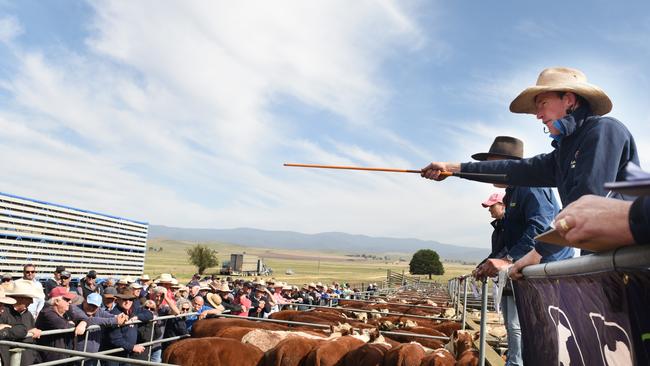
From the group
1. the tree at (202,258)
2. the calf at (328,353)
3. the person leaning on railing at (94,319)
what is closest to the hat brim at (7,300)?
the person leaning on railing at (94,319)

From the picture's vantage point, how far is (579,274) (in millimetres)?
1459

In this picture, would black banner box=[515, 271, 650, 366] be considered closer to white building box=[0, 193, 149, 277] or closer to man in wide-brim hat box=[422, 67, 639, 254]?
man in wide-brim hat box=[422, 67, 639, 254]

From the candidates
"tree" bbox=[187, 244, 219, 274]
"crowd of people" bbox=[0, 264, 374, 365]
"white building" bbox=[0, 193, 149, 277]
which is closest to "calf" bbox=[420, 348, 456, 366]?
"crowd of people" bbox=[0, 264, 374, 365]

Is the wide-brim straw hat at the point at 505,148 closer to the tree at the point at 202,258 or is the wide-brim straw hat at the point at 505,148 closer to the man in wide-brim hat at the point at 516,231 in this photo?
the man in wide-brim hat at the point at 516,231

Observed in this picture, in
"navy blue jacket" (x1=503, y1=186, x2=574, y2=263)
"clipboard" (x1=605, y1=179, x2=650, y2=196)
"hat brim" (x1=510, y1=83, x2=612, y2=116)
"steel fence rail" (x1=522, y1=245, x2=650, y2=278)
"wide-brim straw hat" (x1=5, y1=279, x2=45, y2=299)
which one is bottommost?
"wide-brim straw hat" (x1=5, y1=279, x2=45, y2=299)

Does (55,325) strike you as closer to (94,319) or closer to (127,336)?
(94,319)

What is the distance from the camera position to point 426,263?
6969 cm

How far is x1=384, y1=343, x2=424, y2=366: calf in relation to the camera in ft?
19.4

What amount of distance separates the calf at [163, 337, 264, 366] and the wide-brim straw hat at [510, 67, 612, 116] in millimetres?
5176

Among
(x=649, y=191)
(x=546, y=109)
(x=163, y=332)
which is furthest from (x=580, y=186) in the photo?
(x=163, y=332)

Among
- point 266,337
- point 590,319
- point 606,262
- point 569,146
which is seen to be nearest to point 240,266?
point 266,337

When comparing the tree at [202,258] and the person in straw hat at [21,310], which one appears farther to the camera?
the tree at [202,258]

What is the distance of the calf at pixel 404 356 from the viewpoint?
592cm

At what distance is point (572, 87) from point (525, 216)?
1.72 m
